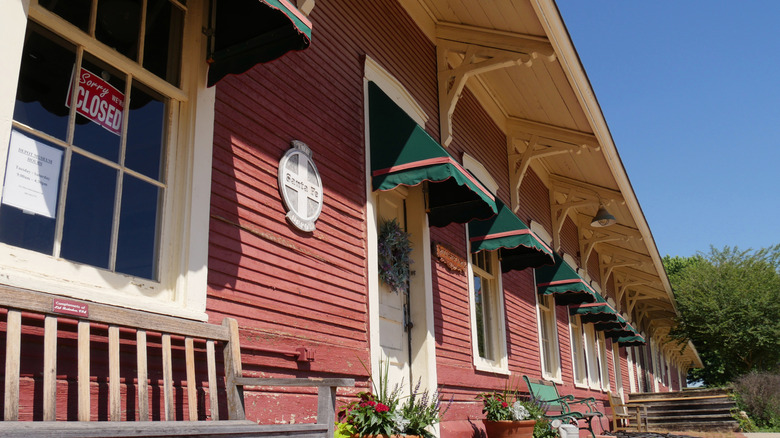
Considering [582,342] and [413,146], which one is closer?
[413,146]

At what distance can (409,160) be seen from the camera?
18.4ft

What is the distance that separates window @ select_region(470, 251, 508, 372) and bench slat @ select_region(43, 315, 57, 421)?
18.9ft

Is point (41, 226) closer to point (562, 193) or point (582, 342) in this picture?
point (562, 193)

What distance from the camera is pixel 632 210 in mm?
12422

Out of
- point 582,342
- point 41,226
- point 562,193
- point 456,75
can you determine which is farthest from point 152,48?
point 582,342

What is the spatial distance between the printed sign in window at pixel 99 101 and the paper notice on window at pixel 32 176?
0.29 metres

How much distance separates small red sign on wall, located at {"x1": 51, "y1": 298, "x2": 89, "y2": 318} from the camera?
2.71 meters

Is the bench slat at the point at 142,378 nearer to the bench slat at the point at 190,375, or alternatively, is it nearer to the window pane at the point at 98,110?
the bench slat at the point at 190,375

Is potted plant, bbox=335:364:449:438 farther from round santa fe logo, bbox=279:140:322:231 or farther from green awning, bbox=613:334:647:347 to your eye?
green awning, bbox=613:334:647:347

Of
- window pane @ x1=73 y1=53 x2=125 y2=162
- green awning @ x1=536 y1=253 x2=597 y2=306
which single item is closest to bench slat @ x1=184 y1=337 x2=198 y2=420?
window pane @ x1=73 y1=53 x2=125 y2=162

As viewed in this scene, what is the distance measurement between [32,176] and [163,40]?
49.5 inches

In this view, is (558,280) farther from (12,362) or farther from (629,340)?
(12,362)

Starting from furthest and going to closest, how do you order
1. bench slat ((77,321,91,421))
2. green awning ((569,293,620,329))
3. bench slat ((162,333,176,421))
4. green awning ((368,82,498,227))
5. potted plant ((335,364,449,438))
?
green awning ((569,293,620,329)) → green awning ((368,82,498,227)) → potted plant ((335,364,449,438)) → bench slat ((162,333,176,421)) → bench slat ((77,321,91,421))

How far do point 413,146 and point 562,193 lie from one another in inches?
305
